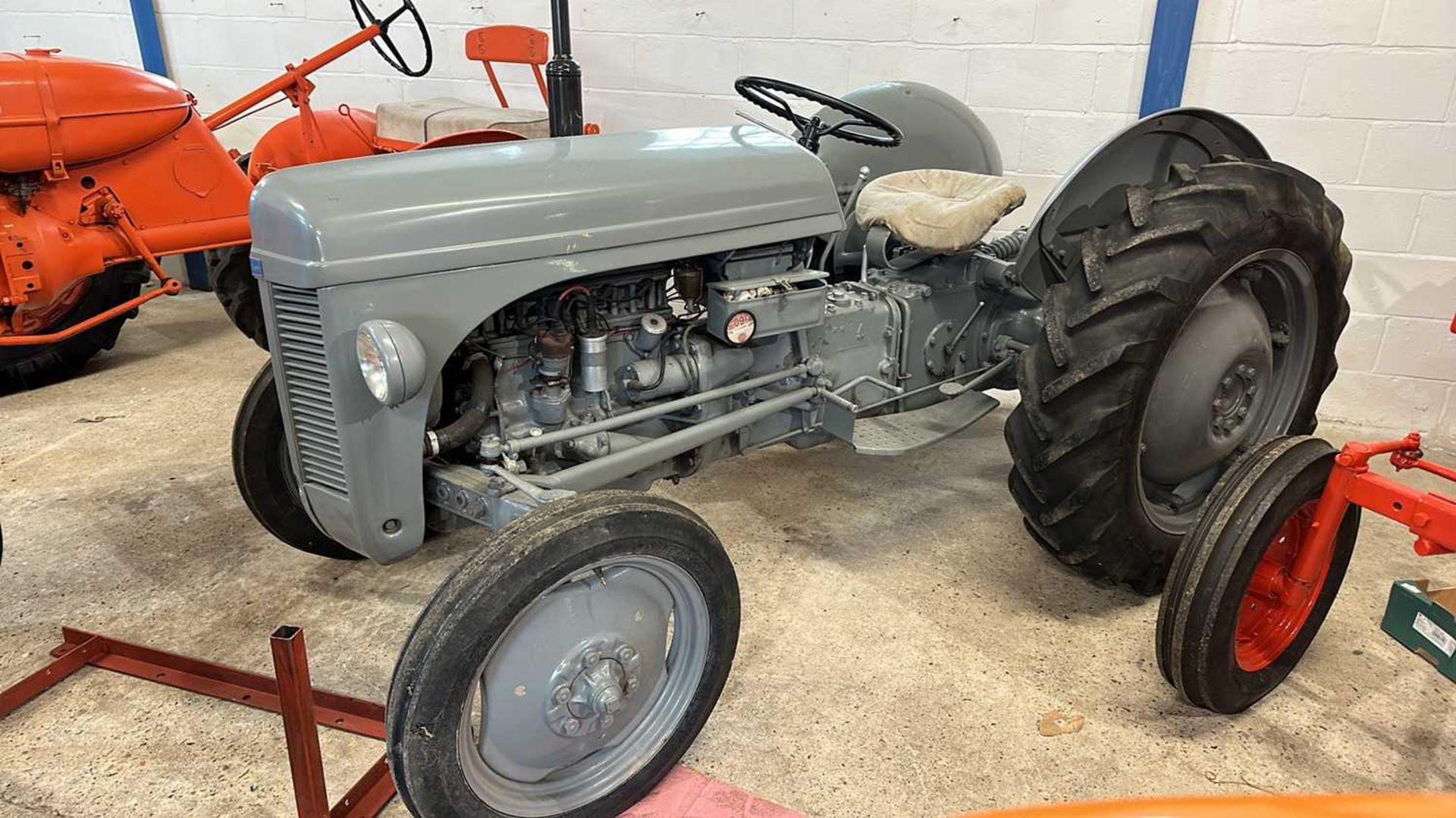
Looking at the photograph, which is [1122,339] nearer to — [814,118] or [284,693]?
[814,118]

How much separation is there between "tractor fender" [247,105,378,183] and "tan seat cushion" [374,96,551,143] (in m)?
0.20

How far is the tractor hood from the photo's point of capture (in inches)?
63.3

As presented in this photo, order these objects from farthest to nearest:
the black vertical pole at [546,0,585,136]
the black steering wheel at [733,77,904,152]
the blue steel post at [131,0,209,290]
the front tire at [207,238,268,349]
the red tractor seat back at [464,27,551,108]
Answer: the blue steel post at [131,0,209,290] → the red tractor seat back at [464,27,551,108] → the front tire at [207,238,268,349] → the black vertical pole at [546,0,585,136] → the black steering wheel at [733,77,904,152]

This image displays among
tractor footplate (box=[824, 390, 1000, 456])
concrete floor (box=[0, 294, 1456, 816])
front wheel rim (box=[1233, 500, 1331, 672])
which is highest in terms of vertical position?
tractor footplate (box=[824, 390, 1000, 456])

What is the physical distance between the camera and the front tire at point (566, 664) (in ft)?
4.79

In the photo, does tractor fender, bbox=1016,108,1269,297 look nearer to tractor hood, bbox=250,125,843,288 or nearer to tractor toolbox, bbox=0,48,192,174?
tractor hood, bbox=250,125,843,288

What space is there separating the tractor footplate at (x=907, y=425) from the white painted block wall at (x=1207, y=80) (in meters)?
1.48

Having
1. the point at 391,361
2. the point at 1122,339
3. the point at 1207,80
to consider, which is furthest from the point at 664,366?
the point at 1207,80

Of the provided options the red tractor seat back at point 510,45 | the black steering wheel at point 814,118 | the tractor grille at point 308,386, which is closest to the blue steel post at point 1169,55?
the black steering wheel at point 814,118

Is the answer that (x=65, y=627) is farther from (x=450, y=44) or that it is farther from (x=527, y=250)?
(x=450, y=44)

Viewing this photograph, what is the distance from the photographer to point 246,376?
3982 millimetres

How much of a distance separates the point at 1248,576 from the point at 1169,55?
7.55 feet

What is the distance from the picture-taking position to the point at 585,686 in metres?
1.65

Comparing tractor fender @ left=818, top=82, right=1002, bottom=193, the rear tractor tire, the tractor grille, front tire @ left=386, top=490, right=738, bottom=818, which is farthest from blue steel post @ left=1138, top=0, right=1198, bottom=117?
the rear tractor tire
